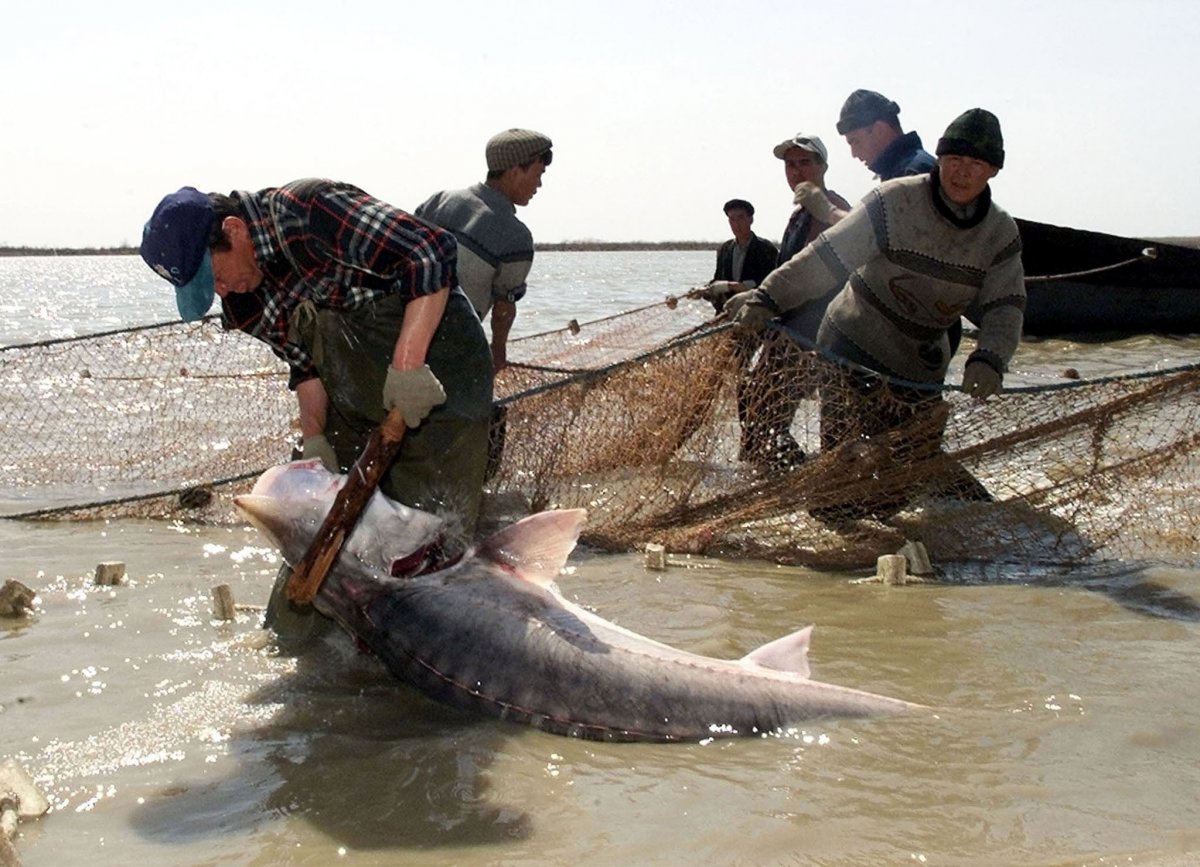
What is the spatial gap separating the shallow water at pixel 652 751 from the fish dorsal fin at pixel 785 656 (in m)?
0.25

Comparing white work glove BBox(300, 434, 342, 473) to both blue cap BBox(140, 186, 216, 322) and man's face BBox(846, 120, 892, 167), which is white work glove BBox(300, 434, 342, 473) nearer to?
blue cap BBox(140, 186, 216, 322)

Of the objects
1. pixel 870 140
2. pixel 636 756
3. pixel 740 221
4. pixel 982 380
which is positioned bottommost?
pixel 636 756

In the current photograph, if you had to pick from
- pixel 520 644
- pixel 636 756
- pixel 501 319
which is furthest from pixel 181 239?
pixel 501 319

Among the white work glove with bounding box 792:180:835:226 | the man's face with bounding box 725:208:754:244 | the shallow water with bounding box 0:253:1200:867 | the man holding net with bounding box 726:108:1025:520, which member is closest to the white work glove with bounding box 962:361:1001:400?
the man holding net with bounding box 726:108:1025:520

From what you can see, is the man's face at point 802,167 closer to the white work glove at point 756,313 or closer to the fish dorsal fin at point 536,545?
the white work glove at point 756,313

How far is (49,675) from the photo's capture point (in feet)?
13.1

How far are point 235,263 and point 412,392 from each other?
2.26 ft

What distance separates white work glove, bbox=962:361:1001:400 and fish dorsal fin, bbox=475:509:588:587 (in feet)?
7.66

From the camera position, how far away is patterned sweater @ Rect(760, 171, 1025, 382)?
558 centimetres

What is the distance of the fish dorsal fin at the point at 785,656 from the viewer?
3625 mm

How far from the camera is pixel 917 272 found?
226 inches

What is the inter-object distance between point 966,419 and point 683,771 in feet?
9.15

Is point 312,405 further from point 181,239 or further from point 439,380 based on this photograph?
point 181,239

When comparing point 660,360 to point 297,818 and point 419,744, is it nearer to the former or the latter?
point 419,744
